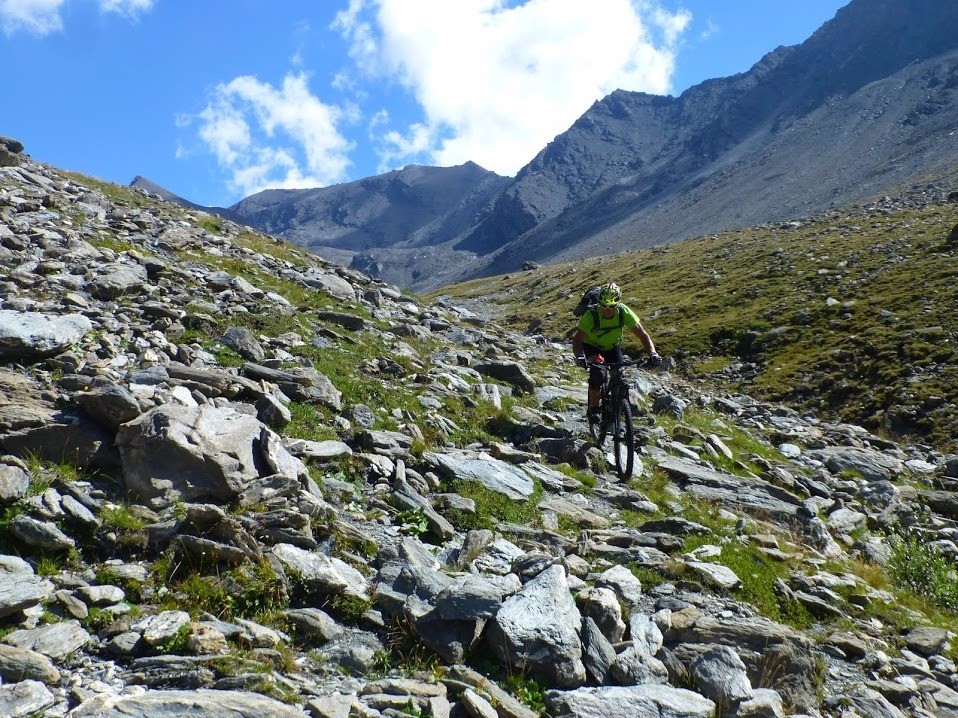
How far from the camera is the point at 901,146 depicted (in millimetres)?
135875

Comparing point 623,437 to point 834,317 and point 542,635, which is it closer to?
point 542,635

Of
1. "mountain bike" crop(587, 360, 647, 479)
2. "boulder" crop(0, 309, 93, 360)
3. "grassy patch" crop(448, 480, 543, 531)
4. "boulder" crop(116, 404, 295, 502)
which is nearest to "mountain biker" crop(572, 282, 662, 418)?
"mountain bike" crop(587, 360, 647, 479)

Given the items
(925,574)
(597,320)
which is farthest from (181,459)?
(925,574)

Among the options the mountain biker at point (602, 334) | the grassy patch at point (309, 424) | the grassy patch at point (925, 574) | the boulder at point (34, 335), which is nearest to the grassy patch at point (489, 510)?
the grassy patch at point (309, 424)

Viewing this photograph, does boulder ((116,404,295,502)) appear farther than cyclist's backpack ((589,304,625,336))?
No

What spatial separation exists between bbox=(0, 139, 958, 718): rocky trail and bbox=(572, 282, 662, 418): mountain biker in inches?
56.6

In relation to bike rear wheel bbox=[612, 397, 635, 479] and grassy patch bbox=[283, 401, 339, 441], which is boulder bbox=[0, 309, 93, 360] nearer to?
grassy patch bbox=[283, 401, 339, 441]

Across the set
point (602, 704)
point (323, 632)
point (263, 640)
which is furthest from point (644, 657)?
point (263, 640)

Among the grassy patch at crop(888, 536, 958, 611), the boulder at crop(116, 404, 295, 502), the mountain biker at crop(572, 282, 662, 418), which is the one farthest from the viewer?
the mountain biker at crop(572, 282, 662, 418)

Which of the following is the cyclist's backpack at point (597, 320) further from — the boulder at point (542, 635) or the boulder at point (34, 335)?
the boulder at point (34, 335)

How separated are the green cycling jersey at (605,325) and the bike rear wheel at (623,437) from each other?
1350 millimetres

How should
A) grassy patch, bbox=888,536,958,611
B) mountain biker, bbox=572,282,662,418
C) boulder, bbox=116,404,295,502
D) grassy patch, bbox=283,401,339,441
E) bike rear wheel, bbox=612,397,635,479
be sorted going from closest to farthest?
boulder, bbox=116,404,295,502, grassy patch, bbox=888,536,958,611, grassy patch, bbox=283,401,339,441, bike rear wheel, bbox=612,397,635,479, mountain biker, bbox=572,282,662,418

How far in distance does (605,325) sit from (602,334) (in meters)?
0.20

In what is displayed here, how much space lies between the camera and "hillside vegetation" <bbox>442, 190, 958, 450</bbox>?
2333 centimetres
